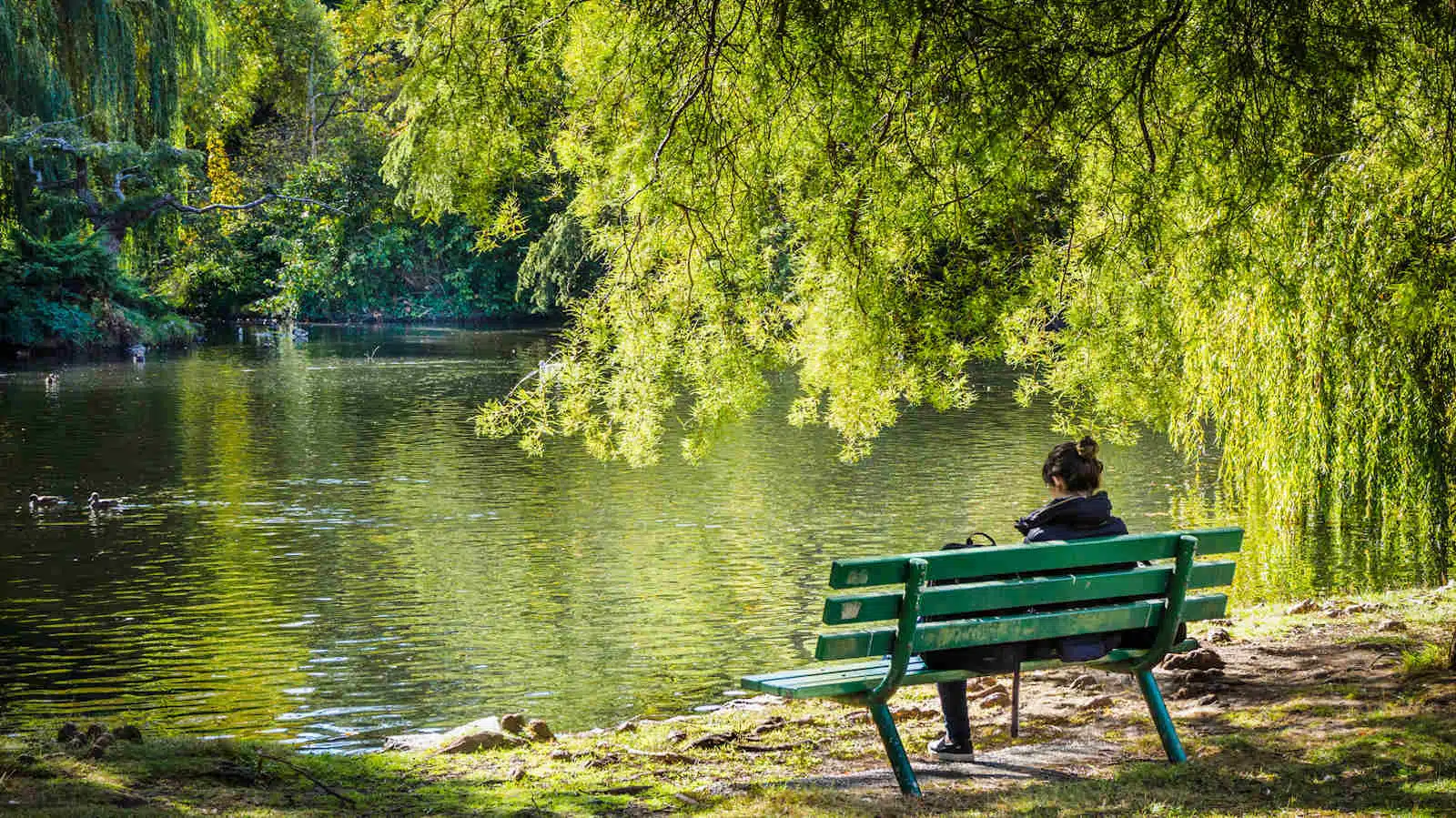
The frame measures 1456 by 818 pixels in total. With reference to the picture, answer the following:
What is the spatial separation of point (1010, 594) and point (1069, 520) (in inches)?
23.2

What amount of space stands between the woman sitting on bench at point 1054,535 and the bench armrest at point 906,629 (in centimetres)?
33

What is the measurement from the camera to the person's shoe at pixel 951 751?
573 cm

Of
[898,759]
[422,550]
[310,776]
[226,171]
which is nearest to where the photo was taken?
[898,759]

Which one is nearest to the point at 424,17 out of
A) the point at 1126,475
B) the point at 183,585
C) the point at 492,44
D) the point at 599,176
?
the point at 492,44

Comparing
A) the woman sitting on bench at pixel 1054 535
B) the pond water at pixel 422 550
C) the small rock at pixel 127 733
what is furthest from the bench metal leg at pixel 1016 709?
the pond water at pixel 422 550

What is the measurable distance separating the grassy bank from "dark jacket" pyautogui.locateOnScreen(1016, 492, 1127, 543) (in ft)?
2.69

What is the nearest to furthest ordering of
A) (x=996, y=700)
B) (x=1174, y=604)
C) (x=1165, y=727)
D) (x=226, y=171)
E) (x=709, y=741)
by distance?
(x=1165, y=727) < (x=1174, y=604) < (x=709, y=741) < (x=996, y=700) < (x=226, y=171)

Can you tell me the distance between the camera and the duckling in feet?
61.6

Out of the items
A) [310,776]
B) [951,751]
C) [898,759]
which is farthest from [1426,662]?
[310,776]

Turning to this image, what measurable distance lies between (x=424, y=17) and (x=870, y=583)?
198 inches

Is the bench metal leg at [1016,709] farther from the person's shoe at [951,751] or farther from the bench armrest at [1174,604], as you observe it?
the bench armrest at [1174,604]

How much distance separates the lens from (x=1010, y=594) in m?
5.31

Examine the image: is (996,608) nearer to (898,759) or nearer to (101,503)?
(898,759)

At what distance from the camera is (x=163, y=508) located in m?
19.0
